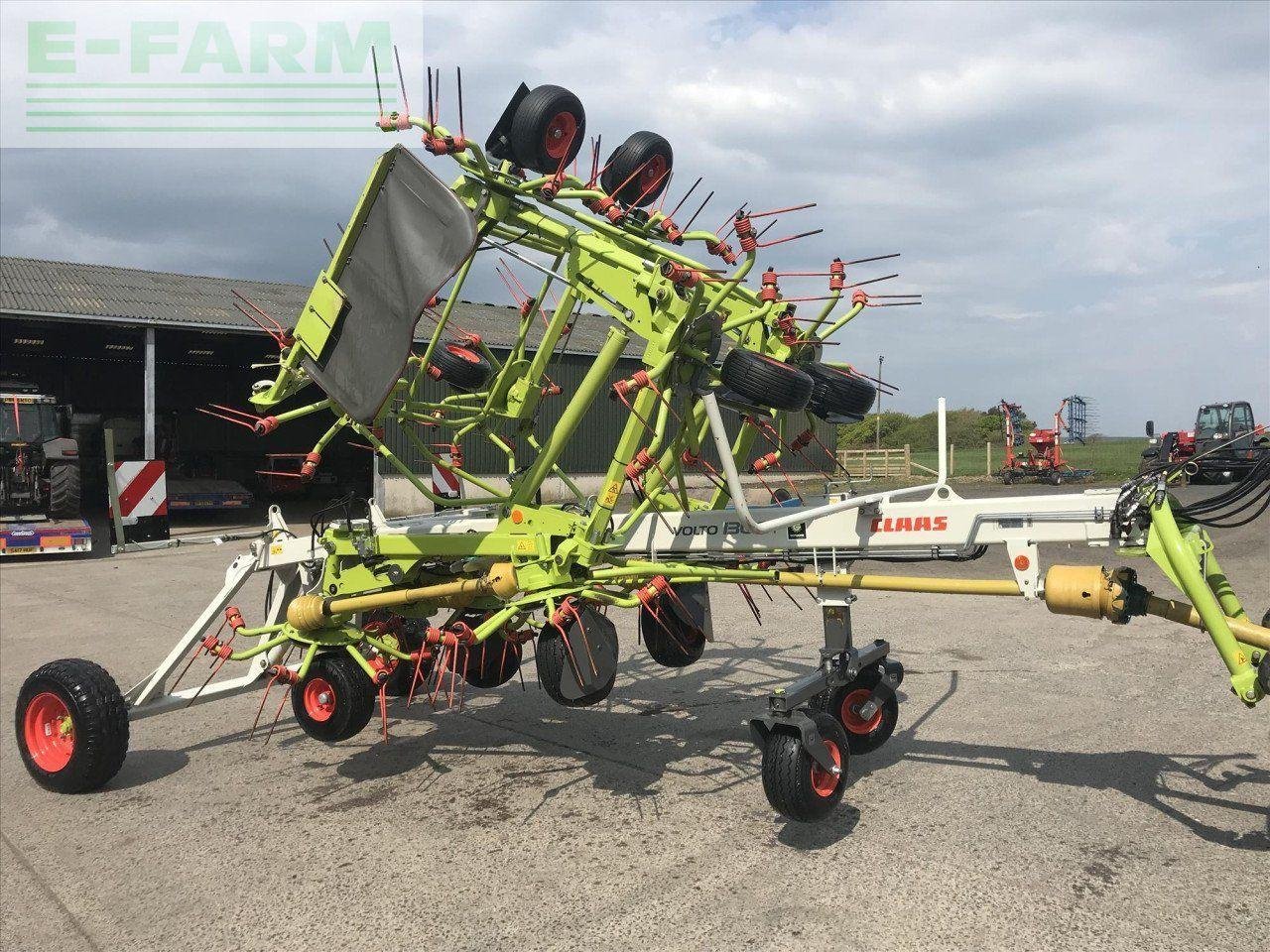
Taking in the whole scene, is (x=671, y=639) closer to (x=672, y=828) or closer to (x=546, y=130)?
(x=672, y=828)

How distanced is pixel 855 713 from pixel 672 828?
4.89ft

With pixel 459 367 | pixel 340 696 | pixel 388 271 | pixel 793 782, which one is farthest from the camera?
pixel 459 367

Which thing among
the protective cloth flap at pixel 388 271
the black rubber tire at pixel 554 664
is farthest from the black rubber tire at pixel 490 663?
the protective cloth flap at pixel 388 271

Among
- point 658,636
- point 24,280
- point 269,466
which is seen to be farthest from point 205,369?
point 658,636

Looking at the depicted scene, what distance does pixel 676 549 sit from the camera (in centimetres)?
541

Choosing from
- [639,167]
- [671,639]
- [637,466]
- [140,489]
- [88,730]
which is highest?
[639,167]

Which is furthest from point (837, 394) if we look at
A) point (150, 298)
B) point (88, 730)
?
point (150, 298)

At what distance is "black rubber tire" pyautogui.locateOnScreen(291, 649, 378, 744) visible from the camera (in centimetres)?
590

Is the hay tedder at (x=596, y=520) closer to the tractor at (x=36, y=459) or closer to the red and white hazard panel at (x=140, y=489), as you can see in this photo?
the red and white hazard panel at (x=140, y=489)

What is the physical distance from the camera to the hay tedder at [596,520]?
446 centimetres

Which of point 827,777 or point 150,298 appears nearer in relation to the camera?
point 827,777

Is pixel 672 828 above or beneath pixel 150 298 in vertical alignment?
beneath

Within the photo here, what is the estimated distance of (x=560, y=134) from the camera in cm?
559

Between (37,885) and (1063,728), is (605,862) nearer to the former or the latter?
(37,885)
